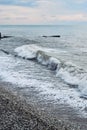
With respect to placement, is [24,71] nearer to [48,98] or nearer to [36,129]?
[48,98]

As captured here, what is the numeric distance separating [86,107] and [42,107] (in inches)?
67.8

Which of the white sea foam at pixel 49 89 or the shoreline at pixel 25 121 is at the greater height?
the shoreline at pixel 25 121

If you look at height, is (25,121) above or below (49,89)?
above

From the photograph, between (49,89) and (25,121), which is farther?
(49,89)

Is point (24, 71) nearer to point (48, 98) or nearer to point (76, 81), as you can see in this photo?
point (76, 81)

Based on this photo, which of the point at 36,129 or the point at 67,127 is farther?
the point at 67,127

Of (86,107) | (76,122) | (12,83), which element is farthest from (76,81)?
(76,122)

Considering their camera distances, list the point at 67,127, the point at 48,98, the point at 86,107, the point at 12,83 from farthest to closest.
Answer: the point at 12,83 < the point at 48,98 < the point at 86,107 < the point at 67,127

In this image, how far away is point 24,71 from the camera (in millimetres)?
19484

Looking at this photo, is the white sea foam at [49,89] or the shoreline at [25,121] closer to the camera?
the shoreline at [25,121]

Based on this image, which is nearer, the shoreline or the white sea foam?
the shoreline

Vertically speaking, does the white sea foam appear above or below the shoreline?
below

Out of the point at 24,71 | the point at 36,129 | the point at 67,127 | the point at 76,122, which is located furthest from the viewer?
the point at 24,71

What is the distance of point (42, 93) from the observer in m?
13.7
